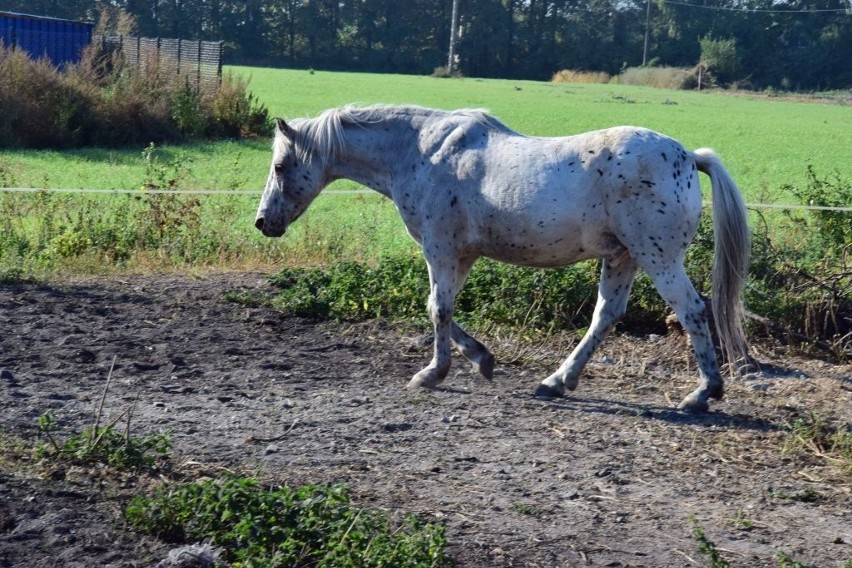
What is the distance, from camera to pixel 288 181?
26.2 feet

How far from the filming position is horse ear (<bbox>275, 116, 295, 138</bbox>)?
7785 millimetres

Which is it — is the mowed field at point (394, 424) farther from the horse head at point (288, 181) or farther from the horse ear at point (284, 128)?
the horse ear at point (284, 128)

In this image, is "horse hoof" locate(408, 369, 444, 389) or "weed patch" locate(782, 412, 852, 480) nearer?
"weed patch" locate(782, 412, 852, 480)

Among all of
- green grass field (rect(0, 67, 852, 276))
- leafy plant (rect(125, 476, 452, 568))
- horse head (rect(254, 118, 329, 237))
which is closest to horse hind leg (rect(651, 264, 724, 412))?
horse head (rect(254, 118, 329, 237))

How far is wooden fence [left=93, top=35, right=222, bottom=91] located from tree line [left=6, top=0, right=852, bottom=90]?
4067 centimetres

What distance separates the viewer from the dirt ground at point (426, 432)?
4.81 meters

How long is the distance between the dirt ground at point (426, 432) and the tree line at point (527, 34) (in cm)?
6709

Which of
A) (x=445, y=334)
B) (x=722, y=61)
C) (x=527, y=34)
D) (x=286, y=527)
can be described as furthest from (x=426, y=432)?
(x=527, y=34)

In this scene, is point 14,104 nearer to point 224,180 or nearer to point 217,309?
point 224,180

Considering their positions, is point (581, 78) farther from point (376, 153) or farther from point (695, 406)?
point (695, 406)

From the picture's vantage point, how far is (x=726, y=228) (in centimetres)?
724

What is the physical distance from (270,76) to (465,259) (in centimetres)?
5013

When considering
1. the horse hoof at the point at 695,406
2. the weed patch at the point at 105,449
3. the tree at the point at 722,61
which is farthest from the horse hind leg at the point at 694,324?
the tree at the point at 722,61

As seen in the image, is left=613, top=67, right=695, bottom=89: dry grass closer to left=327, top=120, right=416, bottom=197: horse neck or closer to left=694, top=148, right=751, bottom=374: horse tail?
left=327, top=120, right=416, bottom=197: horse neck
